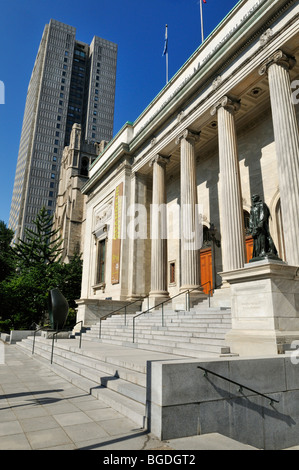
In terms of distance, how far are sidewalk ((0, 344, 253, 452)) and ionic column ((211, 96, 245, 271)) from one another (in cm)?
872

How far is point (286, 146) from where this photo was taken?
38.8ft

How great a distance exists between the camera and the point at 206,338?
10.1 m

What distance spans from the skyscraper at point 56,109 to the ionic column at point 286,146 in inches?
3093

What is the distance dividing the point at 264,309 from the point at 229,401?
11.3 ft

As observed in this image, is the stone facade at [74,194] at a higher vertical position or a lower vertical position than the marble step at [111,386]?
higher

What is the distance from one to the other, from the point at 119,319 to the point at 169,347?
869cm

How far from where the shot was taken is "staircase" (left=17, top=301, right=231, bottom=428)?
5934mm

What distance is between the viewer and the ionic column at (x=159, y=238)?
1930 cm

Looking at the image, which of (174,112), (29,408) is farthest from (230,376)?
(174,112)

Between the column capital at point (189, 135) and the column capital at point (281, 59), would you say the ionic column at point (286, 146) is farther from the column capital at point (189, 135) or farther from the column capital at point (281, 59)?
the column capital at point (189, 135)
